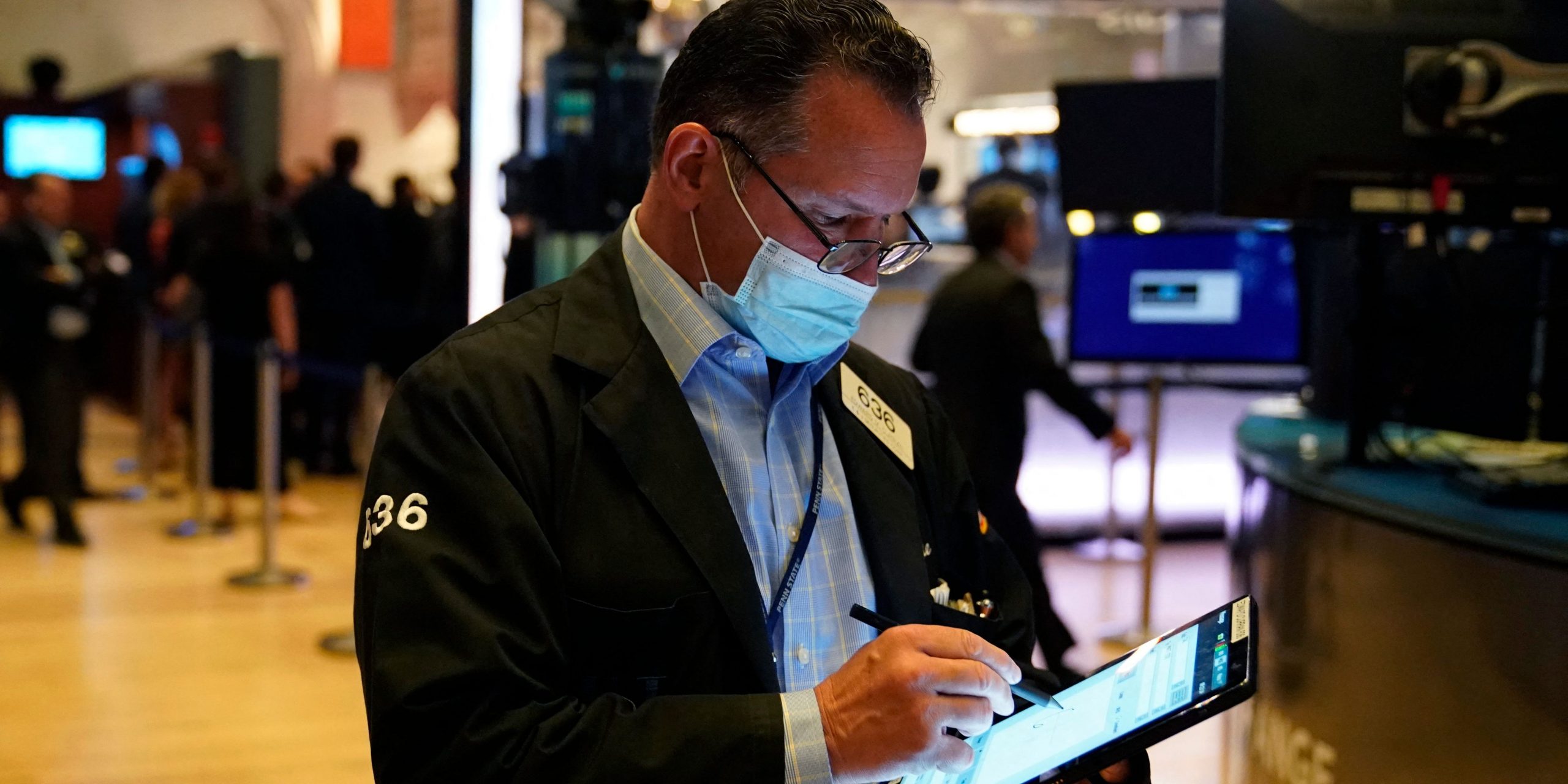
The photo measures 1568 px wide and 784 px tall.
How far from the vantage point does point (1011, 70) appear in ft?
28.1

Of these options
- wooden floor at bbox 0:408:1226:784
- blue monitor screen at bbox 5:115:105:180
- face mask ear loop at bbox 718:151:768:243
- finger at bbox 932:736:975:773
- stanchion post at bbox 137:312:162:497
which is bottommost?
wooden floor at bbox 0:408:1226:784

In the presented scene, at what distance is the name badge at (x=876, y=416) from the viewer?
1540 millimetres

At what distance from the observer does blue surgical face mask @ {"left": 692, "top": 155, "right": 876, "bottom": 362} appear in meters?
1.37

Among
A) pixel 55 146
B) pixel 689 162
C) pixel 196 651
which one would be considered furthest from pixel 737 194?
pixel 55 146

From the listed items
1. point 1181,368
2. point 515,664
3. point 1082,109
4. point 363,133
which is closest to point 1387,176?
point 515,664

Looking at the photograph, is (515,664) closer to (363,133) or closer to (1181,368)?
(1181,368)

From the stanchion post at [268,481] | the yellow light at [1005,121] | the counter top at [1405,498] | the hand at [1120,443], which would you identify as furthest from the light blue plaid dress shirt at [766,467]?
the yellow light at [1005,121]

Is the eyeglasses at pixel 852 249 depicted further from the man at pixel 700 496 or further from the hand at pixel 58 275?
the hand at pixel 58 275

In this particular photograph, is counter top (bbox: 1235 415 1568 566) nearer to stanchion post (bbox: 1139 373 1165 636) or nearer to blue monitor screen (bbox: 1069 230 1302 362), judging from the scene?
blue monitor screen (bbox: 1069 230 1302 362)

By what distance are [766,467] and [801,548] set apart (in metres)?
0.09

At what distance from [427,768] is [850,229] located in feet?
1.98

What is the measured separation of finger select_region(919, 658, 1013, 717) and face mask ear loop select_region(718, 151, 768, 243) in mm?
441

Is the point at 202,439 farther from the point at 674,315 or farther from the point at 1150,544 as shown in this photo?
the point at 674,315

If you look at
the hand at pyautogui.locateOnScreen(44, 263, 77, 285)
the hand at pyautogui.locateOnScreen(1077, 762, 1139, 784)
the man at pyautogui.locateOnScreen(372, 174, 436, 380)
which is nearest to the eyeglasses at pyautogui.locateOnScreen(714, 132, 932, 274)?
the hand at pyautogui.locateOnScreen(1077, 762, 1139, 784)
